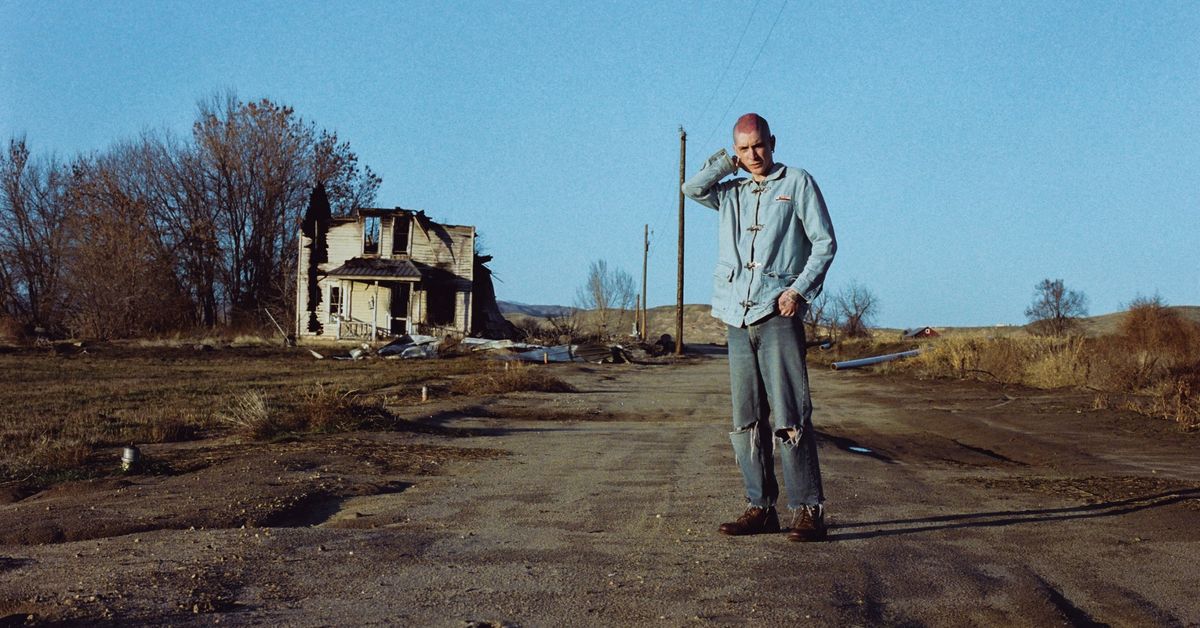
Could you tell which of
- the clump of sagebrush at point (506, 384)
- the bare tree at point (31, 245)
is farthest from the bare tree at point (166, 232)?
the clump of sagebrush at point (506, 384)

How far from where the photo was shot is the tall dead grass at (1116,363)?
14.7 m

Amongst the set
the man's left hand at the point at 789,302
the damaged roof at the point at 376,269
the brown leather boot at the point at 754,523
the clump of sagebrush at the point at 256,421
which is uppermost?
the damaged roof at the point at 376,269

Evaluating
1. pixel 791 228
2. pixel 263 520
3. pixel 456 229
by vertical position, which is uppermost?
pixel 456 229

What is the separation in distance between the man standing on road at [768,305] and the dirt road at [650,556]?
230 millimetres

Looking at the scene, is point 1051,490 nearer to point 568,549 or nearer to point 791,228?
point 791,228

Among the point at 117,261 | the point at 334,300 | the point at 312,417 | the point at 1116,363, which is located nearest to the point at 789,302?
the point at 312,417

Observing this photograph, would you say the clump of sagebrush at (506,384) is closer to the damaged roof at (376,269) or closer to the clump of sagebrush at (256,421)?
the clump of sagebrush at (256,421)

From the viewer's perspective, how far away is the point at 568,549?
4387 millimetres

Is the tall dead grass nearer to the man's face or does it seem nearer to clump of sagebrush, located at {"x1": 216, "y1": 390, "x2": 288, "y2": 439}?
the man's face

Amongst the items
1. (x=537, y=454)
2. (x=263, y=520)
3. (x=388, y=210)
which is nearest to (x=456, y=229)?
(x=388, y=210)

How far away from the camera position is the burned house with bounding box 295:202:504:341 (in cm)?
Result: 4212

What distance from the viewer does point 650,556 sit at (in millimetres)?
4262

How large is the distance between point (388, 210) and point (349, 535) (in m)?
38.8

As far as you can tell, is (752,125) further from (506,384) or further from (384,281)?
(384,281)
